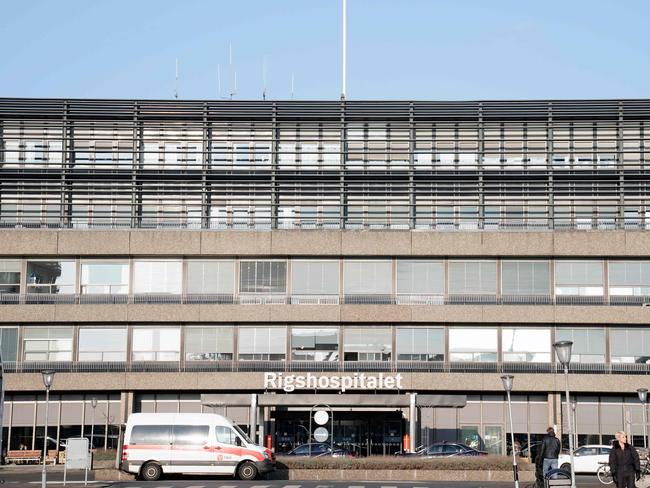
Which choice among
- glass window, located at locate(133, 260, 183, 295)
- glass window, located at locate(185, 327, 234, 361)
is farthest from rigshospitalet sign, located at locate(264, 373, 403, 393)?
glass window, located at locate(133, 260, 183, 295)

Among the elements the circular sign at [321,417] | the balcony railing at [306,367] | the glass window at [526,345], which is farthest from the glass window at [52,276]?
the glass window at [526,345]

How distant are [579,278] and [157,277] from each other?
2200cm

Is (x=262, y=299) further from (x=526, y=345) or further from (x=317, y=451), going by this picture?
(x=526, y=345)

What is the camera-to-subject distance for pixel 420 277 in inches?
2375

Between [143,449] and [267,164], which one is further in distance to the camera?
[267,164]

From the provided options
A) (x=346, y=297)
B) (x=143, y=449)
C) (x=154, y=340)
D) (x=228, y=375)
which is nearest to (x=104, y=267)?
(x=154, y=340)

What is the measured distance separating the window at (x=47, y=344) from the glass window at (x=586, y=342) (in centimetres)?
2530

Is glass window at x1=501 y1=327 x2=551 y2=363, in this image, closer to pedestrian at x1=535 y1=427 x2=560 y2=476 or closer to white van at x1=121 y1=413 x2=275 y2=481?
white van at x1=121 y1=413 x2=275 y2=481

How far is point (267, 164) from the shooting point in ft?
196

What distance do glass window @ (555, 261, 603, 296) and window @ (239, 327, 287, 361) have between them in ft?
47.7

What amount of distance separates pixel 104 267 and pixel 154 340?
467 cm

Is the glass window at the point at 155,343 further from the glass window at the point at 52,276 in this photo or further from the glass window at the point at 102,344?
the glass window at the point at 52,276

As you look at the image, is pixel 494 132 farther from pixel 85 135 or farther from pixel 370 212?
pixel 85 135

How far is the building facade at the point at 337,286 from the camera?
194ft
